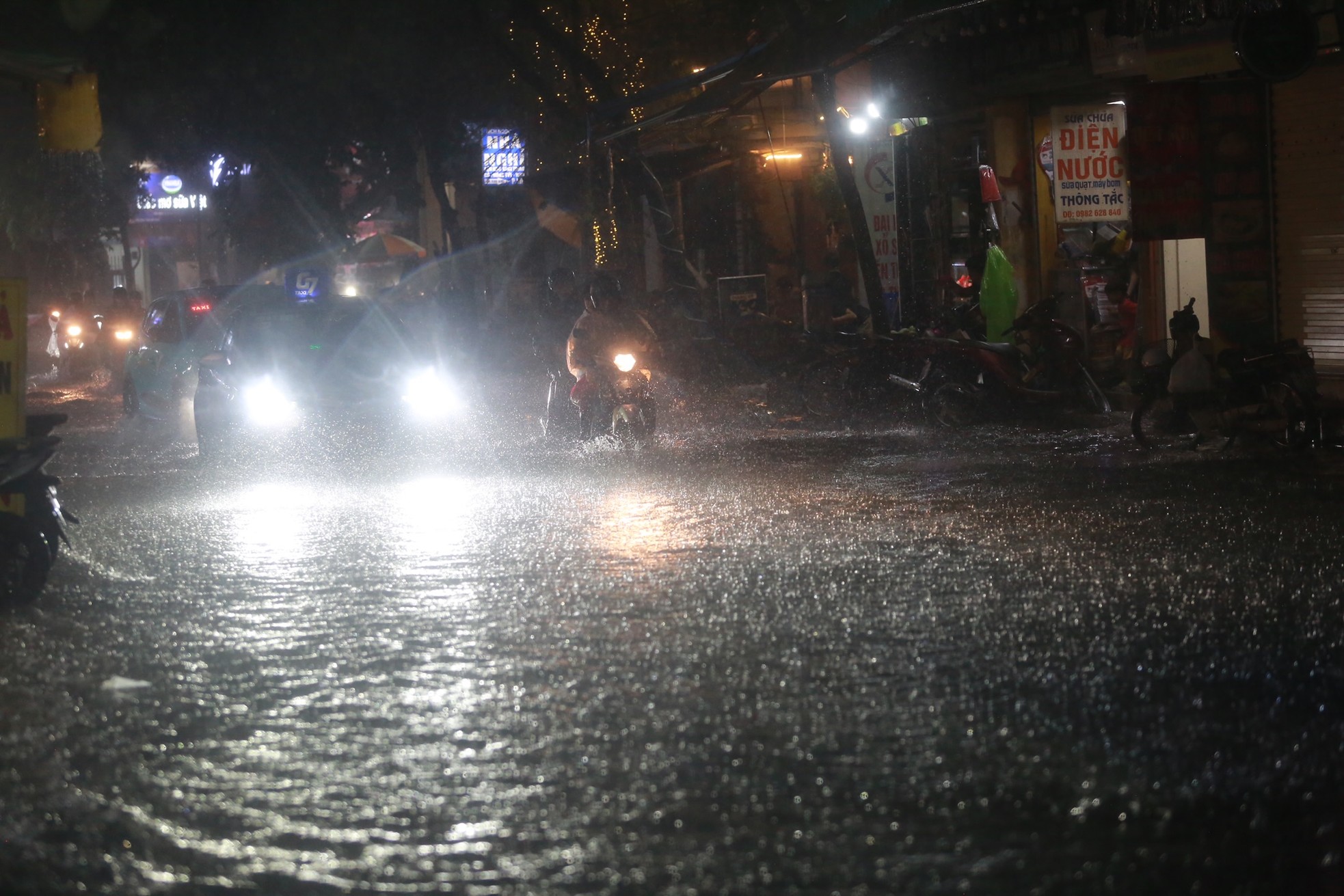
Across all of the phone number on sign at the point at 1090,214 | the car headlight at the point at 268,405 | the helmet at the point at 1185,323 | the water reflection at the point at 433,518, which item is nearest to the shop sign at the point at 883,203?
the phone number on sign at the point at 1090,214

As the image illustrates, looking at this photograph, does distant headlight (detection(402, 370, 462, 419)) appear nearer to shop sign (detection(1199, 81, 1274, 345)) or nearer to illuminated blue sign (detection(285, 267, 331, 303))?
illuminated blue sign (detection(285, 267, 331, 303))

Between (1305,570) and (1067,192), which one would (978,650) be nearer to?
(1305,570)

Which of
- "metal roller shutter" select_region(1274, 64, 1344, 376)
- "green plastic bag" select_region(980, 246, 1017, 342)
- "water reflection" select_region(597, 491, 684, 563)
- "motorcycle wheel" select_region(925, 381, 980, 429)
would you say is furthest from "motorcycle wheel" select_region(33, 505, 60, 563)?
"metal roller shutter" select_region(1274, 64, 1344, 376)

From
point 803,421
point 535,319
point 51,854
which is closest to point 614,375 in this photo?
point 803,421

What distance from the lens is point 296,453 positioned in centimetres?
1519

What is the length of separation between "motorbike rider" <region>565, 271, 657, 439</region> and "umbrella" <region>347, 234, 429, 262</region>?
3049 cm

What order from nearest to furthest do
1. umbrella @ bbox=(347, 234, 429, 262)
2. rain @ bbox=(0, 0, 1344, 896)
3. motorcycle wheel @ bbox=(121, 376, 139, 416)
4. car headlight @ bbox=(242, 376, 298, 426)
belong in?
rain @ bbox=(0, 0, 1344, 896), car headlight @ bbox=(242, 376, 298, 426), motorcycle wheel @ bbox=(121, 376, 139, 416), umbrella @ bbox=(347, 234, 429, 262)

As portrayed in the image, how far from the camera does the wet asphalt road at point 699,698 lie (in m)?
4.04

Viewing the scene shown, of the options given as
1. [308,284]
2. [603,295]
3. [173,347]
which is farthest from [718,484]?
[308,284]

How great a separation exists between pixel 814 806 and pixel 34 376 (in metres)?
33.9

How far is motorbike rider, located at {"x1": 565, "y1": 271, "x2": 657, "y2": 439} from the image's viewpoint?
14516 mm

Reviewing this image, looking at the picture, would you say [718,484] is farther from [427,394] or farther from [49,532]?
[427,394]

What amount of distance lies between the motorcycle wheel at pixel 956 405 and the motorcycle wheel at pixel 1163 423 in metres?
2.15

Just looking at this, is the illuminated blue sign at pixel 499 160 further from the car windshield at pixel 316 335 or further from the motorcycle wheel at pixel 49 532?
the motorcycle wheel at pixel 49 532
